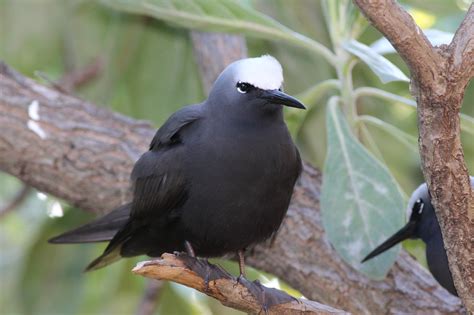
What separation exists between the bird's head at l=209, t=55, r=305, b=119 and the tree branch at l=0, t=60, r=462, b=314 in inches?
31.4

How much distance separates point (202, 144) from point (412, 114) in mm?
1817

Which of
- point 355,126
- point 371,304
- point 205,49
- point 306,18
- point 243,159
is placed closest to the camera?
point 243,159

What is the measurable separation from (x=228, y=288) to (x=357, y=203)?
0.85 m

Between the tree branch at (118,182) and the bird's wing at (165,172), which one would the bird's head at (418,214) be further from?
the bird's wing at (165,172)

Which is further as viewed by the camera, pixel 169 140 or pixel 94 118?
pixel 94 118

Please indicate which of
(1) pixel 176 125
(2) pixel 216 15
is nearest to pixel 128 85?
(2) pixel 216 15

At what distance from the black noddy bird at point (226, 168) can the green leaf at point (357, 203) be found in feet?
1.26

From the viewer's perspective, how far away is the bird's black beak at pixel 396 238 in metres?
3.51

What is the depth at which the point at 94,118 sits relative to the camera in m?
4.17

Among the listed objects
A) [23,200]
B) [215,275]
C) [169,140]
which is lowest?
[23,200]

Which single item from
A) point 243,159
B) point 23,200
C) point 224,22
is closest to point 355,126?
point 224,22

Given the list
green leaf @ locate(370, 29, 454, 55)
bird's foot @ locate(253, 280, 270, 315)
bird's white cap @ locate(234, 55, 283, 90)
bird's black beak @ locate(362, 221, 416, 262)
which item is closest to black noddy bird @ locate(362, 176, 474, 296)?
bird's black beak @ locate(362, 221, 416, 262)

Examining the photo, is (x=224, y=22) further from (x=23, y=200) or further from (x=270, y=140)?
(x=23, y=200)

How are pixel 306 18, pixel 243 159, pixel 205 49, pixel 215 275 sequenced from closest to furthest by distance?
1. pixel 215 275
2. pixel 243 159
3. pixel 205 49
4. pixel 306 18
